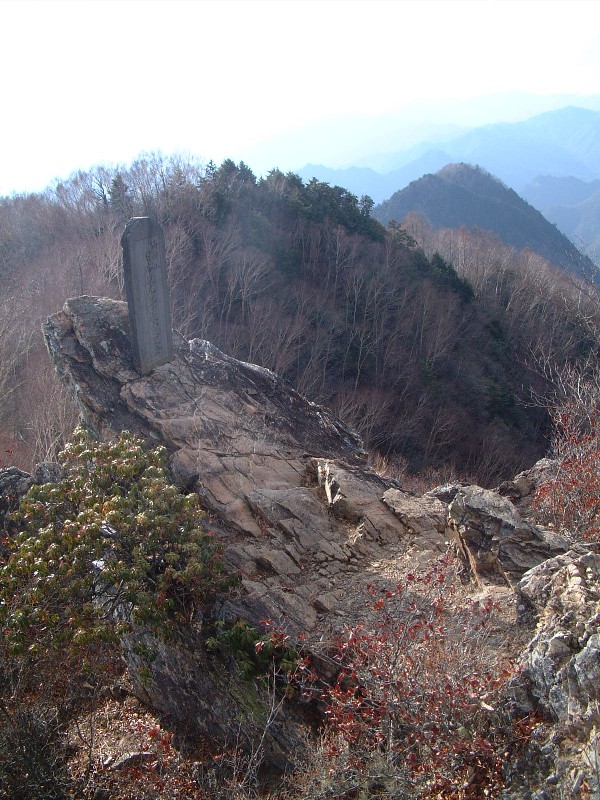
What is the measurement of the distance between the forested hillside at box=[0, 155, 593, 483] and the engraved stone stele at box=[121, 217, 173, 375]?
9377 millimetres

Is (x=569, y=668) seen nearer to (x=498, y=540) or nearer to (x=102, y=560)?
(x=498, y=540)

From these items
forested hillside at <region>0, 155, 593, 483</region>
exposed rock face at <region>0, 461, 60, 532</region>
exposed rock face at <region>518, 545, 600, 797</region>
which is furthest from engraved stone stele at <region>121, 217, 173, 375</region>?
forested hillside at <region>0, 155, 593, 483</region>

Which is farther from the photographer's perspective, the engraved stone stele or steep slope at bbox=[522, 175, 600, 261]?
steep slope at bbox=[522, 175, 600, 261]

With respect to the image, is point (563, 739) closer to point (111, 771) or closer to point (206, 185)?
point (111, 771)

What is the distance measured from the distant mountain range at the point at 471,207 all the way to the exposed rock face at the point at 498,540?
70366 millimetres

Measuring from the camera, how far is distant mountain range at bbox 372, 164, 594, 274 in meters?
74.9

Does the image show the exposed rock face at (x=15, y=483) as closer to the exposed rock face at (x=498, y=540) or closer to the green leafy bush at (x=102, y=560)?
the green leafy bush at (x=102, y=560)

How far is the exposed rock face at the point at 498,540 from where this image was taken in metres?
6.71

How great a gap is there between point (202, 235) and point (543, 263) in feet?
98.2

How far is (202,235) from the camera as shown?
27750 millimetres

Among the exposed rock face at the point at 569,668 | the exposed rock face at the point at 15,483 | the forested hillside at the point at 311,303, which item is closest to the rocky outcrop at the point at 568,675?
the exposed rock face at the point at 569,668

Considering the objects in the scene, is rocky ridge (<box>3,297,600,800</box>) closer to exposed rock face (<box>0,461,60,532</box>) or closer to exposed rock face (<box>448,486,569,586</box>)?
exposed rock face (<box>448,486,569,586</box>)

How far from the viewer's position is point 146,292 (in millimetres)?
8750

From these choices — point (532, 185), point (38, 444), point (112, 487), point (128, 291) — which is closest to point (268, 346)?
point (38, 444)
